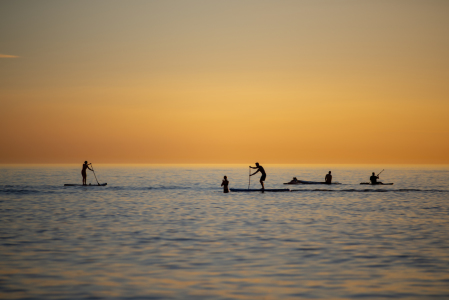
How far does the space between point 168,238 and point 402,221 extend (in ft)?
47.2

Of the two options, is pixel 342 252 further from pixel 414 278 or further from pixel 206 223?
pixel 206 223

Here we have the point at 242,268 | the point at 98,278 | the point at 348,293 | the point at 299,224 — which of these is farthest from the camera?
the point at 299,224

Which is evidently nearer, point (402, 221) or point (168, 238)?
point (168, 238)

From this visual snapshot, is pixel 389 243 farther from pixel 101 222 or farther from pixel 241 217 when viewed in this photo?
pixel 101 222

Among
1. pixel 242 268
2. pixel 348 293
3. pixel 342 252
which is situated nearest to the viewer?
pixel 348 293

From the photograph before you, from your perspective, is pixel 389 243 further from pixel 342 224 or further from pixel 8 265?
pixel 8 265

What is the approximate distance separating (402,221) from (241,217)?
926 cm

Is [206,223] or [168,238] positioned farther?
[206,223]

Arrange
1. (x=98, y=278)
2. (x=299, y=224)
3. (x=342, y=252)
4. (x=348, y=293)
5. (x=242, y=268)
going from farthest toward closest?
1. (x=299, y=224)
2. (x=342, y=252)
3. (x=242, y=268)
4. (x=98, y=278)
5. (x=348, y=293)

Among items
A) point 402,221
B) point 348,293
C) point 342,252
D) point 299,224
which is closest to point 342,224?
point 299,224

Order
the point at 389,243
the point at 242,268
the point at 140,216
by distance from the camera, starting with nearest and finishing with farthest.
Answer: the point at 242,268 → the point at 389,243 → the point at 140,216

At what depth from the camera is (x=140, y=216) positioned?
30.2 m

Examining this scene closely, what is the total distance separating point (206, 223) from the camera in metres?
26.7

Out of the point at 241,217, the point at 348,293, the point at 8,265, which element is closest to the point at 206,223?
the point at 241,217
